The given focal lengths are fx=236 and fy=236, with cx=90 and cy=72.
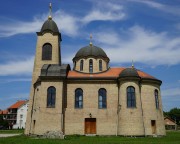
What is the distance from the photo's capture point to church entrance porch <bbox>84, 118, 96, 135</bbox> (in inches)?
1244

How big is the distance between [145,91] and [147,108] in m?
2.35

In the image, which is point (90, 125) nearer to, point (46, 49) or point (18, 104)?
point (46, 49)

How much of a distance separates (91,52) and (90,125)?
1179 cm

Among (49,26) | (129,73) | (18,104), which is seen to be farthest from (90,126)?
(18,104)

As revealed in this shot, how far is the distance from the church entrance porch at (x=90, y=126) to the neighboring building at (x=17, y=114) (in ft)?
197

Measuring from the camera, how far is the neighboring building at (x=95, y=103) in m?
30.5

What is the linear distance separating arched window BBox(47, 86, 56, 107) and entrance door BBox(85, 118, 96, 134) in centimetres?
512

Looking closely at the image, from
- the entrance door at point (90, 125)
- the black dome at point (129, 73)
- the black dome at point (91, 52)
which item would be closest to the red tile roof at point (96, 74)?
the black dome at point (129, 73)

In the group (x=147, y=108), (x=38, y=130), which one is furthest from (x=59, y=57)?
(x=147, y=108)

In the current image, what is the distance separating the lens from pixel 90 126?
104ft

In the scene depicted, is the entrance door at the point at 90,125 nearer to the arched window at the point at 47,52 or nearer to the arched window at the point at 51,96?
the arched window at the point at 51,96

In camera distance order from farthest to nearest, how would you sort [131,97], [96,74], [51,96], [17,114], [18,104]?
[18,104] < [17,114] < [96,74] < [131,97] < [51,96]

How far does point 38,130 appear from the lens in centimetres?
2991

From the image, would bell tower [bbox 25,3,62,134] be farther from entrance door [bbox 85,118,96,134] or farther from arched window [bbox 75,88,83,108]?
entrance door [bbox 85,118,96,134]
